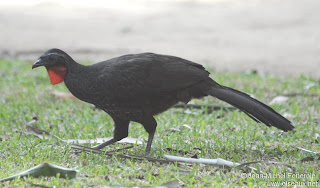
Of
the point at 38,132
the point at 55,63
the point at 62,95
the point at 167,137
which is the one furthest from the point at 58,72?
the point at 62,95

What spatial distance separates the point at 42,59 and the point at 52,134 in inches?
35.1

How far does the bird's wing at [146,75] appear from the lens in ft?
12.5

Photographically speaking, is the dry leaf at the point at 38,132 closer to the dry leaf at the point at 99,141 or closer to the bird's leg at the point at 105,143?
the dry leaf at the point at 99,141

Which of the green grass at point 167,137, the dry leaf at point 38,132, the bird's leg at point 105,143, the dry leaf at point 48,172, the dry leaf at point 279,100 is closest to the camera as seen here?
the dry leaf at point 48,172

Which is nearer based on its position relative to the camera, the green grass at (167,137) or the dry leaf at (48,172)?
the dry leaf at (48,172)

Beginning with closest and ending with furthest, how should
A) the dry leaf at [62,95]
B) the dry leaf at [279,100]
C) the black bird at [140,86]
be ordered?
1. the black bird at [140,86]
2. the dry leaf at [279,100]
3. the dry leaf at [62,95]

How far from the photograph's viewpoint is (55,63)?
388cm

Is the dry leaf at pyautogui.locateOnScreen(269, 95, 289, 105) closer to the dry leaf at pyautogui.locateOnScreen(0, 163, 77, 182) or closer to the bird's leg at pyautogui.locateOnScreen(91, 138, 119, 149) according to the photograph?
the bird's leg at pyautogui.locateOnScreen(91, 138, 119, 149)

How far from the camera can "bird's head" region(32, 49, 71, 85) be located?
388 centimetres

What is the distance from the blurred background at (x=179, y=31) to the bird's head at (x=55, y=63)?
4.36 m

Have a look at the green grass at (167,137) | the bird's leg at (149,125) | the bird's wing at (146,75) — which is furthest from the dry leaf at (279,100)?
the bird's leg at (149,125)

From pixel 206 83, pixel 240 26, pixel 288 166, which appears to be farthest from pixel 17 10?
pixel 288 166

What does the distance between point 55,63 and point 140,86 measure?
71cm

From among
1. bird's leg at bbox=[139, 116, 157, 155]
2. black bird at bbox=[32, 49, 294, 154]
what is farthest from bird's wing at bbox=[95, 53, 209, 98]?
bird's leg at bbox=[139, 116, 157, 155]
